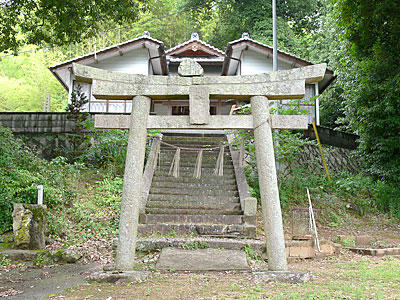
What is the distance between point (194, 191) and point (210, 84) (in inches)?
177

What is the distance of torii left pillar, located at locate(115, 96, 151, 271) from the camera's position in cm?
605

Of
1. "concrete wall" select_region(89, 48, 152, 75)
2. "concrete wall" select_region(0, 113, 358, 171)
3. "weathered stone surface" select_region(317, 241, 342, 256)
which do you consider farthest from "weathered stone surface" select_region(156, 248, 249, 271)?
"concrete wall" select_region(89, 48, 152, 75)

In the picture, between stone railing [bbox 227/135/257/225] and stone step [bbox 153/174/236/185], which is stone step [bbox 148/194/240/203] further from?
stone step [bbox 153/174/236/185]

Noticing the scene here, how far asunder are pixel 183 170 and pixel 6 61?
998 inches

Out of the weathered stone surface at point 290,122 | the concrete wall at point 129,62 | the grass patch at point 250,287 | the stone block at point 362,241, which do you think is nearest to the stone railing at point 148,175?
the grass patch at point 250,287

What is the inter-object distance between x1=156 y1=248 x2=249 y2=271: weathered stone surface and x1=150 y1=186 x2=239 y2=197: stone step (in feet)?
9.55

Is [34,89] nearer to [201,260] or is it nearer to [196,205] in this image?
[196,205]

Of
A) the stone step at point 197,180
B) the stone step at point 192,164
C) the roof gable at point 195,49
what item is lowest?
the stone step at point 197,180

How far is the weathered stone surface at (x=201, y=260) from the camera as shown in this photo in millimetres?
6625

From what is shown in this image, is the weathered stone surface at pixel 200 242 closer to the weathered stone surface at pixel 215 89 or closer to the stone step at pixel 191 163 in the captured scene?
the weathered stone surface at pixel 215 89

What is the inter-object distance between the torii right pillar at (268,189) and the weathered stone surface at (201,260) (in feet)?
2.79

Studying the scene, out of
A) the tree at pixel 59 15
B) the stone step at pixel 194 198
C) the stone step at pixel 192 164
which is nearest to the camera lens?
the tree at pixel 59 15

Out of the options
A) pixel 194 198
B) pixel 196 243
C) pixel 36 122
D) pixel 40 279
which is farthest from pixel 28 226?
pixel 36 122

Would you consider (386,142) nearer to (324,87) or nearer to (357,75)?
(357,75)
